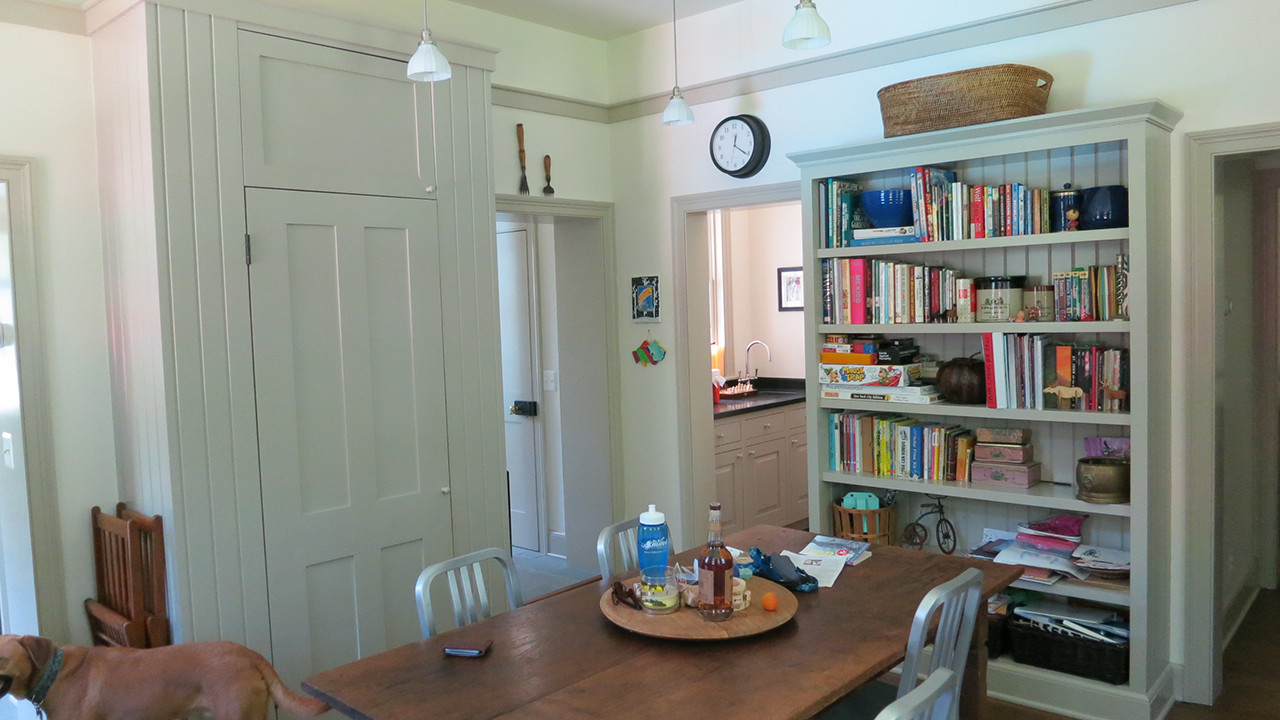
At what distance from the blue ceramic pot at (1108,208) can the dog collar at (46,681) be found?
11.0ft

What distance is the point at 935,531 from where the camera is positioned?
12.7 ft

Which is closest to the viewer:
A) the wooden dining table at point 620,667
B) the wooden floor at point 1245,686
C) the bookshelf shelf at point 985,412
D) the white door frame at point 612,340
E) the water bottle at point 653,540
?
the wooden dining table at point 620,667

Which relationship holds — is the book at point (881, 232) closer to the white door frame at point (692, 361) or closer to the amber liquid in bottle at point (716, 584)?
the white door frame at point (692, 361)

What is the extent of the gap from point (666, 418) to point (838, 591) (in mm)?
2268

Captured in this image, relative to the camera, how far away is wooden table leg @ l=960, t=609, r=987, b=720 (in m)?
2.55

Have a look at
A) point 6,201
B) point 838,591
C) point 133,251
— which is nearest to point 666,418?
point 838,591

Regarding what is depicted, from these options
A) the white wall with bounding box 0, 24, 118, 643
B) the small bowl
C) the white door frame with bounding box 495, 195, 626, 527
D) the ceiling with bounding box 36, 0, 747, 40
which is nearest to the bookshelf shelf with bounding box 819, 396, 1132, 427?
the small bowl

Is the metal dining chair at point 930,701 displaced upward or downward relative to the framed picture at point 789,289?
downward

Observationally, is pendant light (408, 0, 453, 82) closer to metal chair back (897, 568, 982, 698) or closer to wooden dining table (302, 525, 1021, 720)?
wooden dining table (302, 525, 1021, 720)

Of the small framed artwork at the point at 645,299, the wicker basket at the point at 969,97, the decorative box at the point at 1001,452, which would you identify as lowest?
the decorative box at the point at 1001,452

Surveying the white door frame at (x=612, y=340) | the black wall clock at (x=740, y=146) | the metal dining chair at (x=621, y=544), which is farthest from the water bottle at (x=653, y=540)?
the white door frame at (x=612, y=340)

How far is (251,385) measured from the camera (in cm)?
294

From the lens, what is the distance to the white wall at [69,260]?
2867 millimetres

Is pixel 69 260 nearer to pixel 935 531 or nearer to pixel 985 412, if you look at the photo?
pixel 985 412
